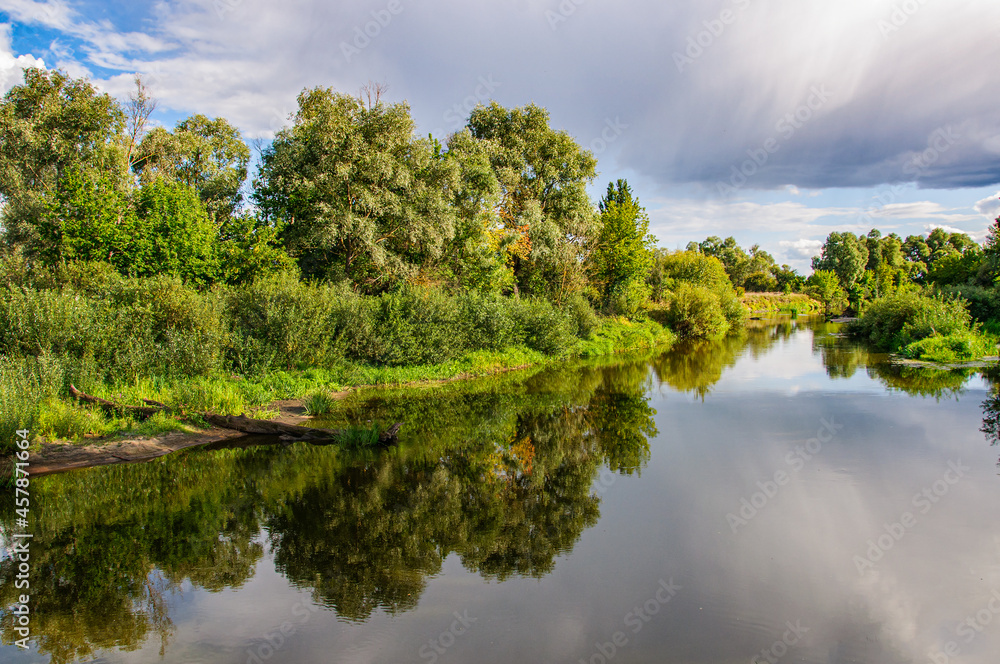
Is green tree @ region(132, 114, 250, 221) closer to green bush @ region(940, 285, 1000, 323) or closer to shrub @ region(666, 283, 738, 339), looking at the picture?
shrub @ region(666, 283, 738, 339)

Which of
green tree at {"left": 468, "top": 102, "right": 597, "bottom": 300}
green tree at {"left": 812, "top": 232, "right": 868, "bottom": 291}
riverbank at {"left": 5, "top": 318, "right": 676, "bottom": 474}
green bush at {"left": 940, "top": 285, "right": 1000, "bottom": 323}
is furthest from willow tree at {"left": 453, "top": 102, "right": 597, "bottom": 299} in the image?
green tree at {"left": 812, "top": 232, "right": 868, "bottom": 291}

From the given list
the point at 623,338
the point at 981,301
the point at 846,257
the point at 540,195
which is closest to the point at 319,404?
the point at 623,338

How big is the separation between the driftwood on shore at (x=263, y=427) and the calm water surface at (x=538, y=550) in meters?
0.51

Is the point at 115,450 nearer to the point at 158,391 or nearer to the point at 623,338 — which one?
the point at 158,391

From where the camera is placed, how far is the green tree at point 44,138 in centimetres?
2759

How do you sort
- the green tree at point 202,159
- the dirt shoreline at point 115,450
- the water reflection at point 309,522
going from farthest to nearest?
the green tree at point 202,159, the dirt shoreline at point 115,450, the water reflection at point 309,522

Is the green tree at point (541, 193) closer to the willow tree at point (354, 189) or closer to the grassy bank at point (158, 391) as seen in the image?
the willow tree at point (354, 189)

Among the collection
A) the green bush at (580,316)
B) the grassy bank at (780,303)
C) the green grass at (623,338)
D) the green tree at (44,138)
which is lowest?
the green grass at (623,338)

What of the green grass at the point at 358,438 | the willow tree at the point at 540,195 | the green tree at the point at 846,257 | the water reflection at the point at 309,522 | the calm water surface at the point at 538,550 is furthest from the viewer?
the green tree at the point at 846,257

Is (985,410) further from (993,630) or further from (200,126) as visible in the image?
(200,126)

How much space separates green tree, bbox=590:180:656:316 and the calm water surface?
26.2 meters

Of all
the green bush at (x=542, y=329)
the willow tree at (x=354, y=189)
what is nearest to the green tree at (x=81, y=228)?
the willow tree at (x=354, y=189)

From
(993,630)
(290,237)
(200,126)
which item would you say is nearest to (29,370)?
(290,237)

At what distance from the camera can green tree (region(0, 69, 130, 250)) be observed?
27.6 metres
